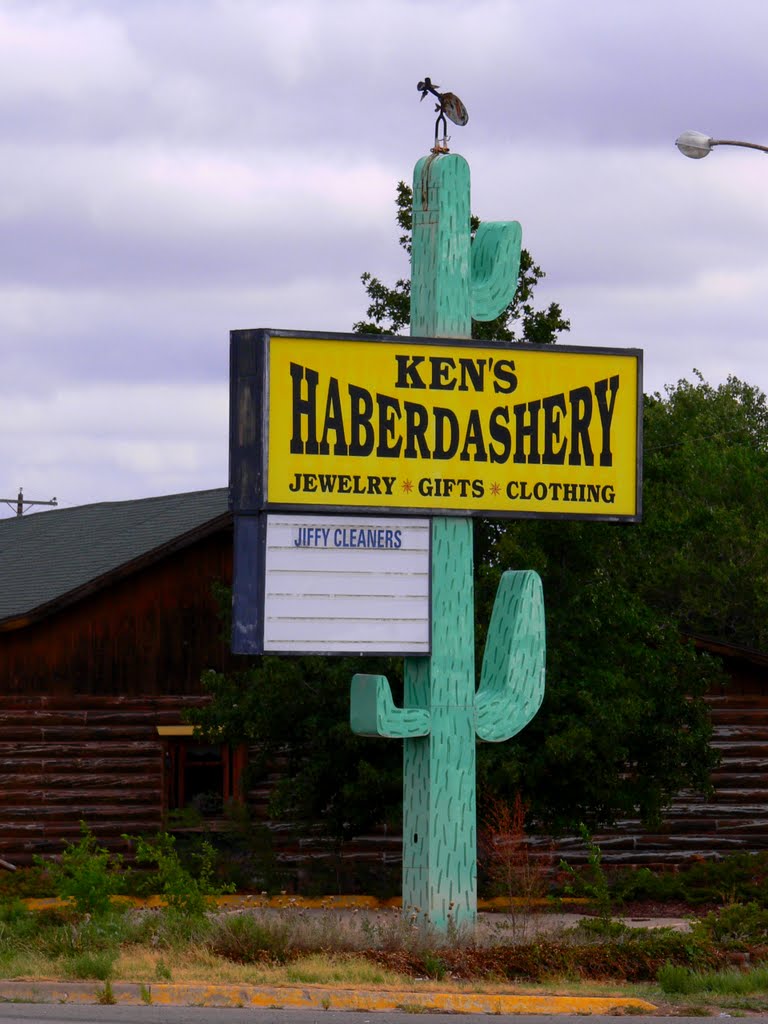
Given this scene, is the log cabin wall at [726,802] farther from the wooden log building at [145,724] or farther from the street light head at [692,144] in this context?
the street light head at [692,144]

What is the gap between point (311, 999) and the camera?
535 inches

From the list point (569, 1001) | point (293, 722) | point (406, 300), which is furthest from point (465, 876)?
Result: point (406, 300)

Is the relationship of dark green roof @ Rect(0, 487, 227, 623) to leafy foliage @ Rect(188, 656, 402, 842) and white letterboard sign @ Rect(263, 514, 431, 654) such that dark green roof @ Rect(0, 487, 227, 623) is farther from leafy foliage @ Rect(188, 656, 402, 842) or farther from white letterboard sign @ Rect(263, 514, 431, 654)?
white letterboard sign @ Rect(263, 514, 431, 654)

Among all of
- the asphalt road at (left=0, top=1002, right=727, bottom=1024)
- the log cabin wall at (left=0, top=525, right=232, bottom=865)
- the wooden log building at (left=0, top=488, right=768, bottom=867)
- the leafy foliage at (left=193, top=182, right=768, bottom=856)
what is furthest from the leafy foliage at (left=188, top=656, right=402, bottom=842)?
the asphalt road at (left=0, top=1002, right=727, bottom=1024)

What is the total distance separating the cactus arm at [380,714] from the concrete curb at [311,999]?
339 centimetres

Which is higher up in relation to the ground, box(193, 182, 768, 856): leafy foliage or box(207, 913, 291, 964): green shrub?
box(193, 182, 768, 856): leafy foliage

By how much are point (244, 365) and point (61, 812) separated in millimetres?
11071

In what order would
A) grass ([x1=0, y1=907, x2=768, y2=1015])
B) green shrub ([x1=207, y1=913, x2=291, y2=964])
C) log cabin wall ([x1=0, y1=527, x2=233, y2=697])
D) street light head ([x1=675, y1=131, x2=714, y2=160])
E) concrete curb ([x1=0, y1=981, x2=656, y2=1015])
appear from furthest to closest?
log cabin wall ([x1=0, y1=527, x2=233, y2=697]) < street light head ([x1=675, y1=131, x2=714, y2=160]) < green shrub ([x1=207, y1=913, x2=291, y2=964]) < grass ([x1=0, y1=907, x2=768, y2=1015]) < concrete curb ([x1=0, y1=981, x2=656, y2=1015])

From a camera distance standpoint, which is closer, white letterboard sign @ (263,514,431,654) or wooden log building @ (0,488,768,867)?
white letterboard sign @ (263,514,431,654)

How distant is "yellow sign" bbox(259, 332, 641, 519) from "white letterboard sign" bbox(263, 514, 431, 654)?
26 cm

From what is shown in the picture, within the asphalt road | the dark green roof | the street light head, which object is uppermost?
the street light head

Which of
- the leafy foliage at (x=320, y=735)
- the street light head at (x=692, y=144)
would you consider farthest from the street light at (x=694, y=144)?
the leafy foliage at (x=320, y=735)

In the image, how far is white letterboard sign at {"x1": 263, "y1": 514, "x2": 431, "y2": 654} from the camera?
54.8 ft

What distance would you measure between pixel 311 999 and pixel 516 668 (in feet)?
16.2
